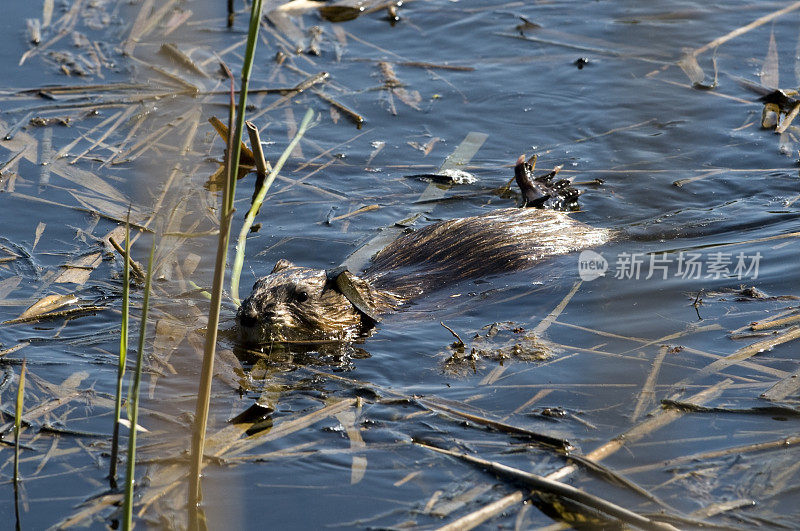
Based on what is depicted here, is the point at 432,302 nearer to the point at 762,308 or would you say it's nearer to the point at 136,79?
the point at 762,308

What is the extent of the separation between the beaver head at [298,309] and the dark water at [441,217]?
0.63 ft

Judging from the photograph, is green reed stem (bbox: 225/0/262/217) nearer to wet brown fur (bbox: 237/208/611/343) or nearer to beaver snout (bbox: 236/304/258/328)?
beaver snout (bbox: 236/304/258/328)

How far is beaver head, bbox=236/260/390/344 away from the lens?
5215 millimetres

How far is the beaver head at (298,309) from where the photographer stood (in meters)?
5.21

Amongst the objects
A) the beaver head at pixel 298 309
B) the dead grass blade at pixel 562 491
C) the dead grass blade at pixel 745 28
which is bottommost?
the beaver head at pixel 298 309

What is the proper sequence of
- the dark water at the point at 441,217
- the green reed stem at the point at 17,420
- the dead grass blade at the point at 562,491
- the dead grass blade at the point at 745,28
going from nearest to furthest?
the dead grass blade at the point at 562,491
the green reed stem at the point at 17,420
the dark water at the point at 441,217
the dead grass blade at the point at 745,28

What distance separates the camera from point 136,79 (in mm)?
8594

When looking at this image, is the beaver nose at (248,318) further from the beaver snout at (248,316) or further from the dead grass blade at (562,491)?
the dead grass blade at (562,491)

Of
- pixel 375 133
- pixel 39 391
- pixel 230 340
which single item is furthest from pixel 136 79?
pixel 39 391

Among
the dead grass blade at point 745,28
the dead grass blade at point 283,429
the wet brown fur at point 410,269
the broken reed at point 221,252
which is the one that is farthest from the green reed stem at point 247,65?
the dead grass blade at point 745,28

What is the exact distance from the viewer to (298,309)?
5.44 metres

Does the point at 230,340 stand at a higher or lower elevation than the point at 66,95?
lower

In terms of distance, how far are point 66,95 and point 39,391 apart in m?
4.29

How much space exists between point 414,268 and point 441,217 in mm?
902
